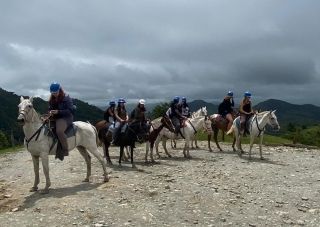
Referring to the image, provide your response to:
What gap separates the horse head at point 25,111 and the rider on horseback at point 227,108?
625 inches

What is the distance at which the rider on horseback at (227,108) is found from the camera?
2763 centimetres

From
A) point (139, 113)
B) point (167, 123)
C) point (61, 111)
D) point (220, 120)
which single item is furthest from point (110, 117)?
point (220, 120)

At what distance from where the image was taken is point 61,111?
1491 cm

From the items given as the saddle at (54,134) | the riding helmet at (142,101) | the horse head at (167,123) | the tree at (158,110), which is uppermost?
the tree at (158,110)

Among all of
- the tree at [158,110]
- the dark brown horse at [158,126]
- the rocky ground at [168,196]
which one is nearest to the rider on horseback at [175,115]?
the dark brown horse at [158,126]

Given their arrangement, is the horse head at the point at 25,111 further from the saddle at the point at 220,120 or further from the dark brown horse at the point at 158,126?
the saddle at the point at 220,120

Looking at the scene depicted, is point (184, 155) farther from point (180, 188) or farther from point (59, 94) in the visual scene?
point (59, 94)

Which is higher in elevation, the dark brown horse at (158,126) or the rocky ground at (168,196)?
the dark brown horse at (158,126)

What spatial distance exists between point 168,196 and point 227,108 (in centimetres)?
1516

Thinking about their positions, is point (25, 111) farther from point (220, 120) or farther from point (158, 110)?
point (158, 110)

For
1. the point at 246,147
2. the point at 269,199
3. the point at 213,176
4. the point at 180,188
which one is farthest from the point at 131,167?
the point at 246,147

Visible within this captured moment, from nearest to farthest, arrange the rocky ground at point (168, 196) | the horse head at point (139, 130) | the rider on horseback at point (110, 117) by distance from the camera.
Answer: the rocky ground at point (168, 196)
the horse head at point (139, 130)
the rider on horseback at point (110, 117)

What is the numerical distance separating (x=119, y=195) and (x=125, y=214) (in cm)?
179

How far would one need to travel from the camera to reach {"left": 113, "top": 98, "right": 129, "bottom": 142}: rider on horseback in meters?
20.5
